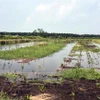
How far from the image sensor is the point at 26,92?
1088 cm

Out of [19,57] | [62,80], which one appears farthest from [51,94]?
[19,57]

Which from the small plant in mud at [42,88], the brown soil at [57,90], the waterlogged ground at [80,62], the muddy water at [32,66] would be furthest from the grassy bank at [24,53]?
the small plant in mud at [42,88]

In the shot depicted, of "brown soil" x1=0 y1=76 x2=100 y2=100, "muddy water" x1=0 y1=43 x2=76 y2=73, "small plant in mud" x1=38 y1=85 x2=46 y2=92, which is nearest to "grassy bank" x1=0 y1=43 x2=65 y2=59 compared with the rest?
"muddy water" x1=0 y1=43 x2=76 y2=73

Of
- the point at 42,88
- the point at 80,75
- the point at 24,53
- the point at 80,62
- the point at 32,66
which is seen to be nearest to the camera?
the point at 42,88

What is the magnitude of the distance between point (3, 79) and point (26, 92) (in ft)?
11.2

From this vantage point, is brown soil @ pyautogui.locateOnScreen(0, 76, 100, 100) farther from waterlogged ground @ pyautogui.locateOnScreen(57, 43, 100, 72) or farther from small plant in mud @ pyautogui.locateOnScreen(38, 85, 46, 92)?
waterlogged ground @ pyautogui.locateOnScreen(57, 43, 100, 72)

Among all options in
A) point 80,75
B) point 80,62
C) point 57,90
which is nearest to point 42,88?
point 57,90

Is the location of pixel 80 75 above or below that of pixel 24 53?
above

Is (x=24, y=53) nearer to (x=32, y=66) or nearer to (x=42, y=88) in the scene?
(x=32, y=66)

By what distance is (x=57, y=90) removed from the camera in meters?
11.2

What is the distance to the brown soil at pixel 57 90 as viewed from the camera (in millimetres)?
10197

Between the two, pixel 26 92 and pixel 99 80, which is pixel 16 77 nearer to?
pixel 26 92

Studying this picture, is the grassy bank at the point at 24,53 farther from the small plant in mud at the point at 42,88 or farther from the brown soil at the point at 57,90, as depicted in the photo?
the small plant in mud at the point at 42,88

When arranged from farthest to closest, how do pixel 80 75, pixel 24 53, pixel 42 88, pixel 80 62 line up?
pixel 24 53
pixel 80 62
pixel 80 75
pixel 42 88
